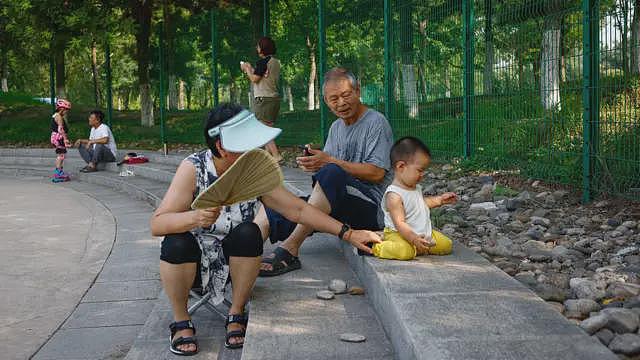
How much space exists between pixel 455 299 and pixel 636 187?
352 centimetres

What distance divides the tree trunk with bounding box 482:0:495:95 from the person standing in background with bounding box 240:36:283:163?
3.07 m

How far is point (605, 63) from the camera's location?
21.5ft

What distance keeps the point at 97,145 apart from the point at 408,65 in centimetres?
692

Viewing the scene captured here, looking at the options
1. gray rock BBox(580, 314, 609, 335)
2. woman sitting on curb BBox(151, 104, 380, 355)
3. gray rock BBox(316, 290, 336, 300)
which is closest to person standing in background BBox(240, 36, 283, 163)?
gray rock BBox(316, 290, 336, 300)

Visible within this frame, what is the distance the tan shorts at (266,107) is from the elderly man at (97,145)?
430 centimetres

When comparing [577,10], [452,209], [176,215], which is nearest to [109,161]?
[452,209]

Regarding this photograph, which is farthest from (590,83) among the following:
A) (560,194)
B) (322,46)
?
(322,46)

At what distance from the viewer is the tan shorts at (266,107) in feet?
36.4

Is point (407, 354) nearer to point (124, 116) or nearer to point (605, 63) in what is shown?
point (605, 63)

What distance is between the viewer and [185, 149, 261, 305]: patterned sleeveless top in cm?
384

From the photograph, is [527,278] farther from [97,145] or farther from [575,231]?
[97,145]

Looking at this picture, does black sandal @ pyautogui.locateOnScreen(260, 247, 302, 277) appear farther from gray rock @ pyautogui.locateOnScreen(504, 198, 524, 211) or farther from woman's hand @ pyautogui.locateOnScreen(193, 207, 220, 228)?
gray rock @ pyautogui.locateOnScreen(504, 198, 524, 211)

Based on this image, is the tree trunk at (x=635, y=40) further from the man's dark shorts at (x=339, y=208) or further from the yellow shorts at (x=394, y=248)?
the yellow shorts at (x=394, y=248)

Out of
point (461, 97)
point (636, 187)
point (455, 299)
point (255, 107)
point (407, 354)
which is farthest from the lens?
point (255, 107)
